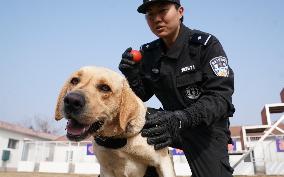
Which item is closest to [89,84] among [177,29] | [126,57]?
[126,57]

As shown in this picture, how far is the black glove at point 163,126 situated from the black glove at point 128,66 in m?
0.85

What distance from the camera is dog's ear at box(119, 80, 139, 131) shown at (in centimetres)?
313

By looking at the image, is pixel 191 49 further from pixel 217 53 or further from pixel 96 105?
pixel 96 105

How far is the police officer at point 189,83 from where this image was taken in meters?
3.24

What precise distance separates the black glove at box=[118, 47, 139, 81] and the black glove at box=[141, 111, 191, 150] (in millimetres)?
850

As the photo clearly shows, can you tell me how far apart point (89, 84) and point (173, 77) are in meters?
1.12

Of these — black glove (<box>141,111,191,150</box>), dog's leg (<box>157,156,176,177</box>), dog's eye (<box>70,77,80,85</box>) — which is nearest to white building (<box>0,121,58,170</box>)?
dog's eye (<box>70,77,80,85</box>)

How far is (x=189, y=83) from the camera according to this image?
12.1 feet

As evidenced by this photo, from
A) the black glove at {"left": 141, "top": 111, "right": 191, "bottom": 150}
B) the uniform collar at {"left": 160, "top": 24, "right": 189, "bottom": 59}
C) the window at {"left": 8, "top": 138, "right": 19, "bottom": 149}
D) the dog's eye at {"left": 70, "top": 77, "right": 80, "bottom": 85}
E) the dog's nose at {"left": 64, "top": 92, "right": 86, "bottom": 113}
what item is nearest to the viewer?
the dog's nose at {"left": 64, "top": 92, "right": 86, "bottom": 113}

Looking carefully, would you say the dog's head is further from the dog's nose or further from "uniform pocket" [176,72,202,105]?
"uniform pocket" [176,72,202,105]

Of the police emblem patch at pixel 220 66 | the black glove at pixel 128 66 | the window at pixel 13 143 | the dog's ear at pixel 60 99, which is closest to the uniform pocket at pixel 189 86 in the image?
the police emblem patch at pixel 220 66

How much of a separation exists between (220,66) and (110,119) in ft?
4.39

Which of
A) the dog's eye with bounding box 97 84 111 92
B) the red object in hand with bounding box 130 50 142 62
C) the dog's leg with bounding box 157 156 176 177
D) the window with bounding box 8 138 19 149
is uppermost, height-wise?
the red object in hand with bounding box 130 50 142 62

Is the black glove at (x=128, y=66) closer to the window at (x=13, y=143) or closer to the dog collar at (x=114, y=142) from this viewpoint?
the dog collar at (x=114, y=142)
